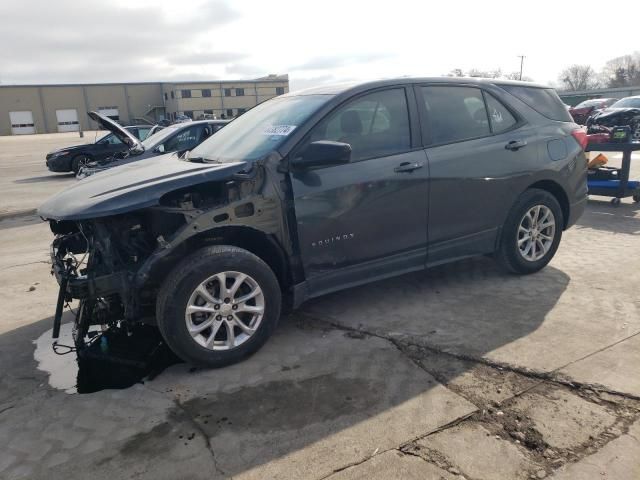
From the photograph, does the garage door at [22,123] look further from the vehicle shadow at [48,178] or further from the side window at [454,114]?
the side window at [454,114]

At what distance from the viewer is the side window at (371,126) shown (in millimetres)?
3861

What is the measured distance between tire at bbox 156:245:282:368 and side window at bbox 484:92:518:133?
249cm

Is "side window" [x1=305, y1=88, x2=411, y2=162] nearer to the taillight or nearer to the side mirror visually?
the side mirror

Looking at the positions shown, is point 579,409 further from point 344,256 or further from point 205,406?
point 205,406

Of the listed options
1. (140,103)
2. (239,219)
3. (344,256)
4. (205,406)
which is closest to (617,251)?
(344,256)

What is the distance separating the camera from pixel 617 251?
5664mm

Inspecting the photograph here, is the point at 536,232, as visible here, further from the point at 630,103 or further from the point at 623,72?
the point at 623,72

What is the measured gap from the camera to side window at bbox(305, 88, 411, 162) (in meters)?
3.86

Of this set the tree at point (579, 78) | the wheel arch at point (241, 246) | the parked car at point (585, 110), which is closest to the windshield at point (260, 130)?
the wheel arch at point (241, 246)

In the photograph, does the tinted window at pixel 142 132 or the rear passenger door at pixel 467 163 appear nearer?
the rear passenger door at pixel 467 163

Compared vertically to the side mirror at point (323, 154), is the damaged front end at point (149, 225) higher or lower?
lower

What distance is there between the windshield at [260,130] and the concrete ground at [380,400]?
1.43 meters

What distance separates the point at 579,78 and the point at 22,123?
3843 inches

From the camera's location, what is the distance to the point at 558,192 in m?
5.00
